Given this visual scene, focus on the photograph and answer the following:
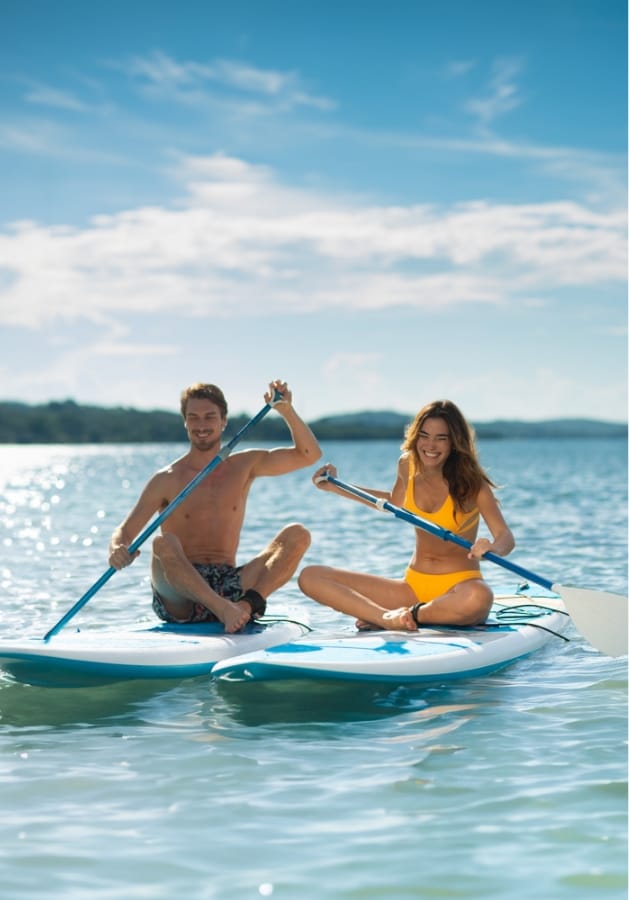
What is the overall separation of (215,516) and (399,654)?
1.78 m

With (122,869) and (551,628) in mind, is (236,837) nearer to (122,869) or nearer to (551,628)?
(122,869)

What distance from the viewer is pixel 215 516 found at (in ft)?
24.5

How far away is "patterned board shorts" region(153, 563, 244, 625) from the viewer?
731 centimetres

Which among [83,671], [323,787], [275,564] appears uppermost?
[275,564]

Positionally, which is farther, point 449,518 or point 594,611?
point 449,518

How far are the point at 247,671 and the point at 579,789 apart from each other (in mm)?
1982

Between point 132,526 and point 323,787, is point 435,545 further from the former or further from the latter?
point 323,787

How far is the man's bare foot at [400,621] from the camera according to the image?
22.9ft

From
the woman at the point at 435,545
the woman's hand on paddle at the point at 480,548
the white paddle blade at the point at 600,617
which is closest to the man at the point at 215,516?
the woman at the point at 435,545

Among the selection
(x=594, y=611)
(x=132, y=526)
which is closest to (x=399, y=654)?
(x=594, y=611)

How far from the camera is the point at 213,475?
7.53 m

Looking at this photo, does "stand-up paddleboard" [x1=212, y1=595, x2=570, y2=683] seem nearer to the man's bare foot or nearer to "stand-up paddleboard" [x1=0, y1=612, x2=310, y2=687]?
the man's bare foot

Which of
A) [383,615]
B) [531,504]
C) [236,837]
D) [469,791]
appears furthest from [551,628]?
[531,504]

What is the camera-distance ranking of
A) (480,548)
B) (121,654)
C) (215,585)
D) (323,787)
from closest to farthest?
(323,787)
(121,654)
(480,548)
(215,585)
